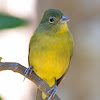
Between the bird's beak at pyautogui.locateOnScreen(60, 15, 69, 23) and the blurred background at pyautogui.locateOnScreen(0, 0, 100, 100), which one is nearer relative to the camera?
the bird's beak at pyautogui.locateOnScreen(60, 15, 69, 23)

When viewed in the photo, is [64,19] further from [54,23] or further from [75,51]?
[75,51]

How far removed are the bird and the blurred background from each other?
135 inches

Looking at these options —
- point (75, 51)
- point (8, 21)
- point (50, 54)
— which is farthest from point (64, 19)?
point (75, 51)

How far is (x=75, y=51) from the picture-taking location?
6.39m

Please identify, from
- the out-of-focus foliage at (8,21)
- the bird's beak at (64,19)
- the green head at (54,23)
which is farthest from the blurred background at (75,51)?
the out-of-focus foliage at (8,21)

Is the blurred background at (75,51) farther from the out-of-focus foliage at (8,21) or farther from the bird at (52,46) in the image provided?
the out-of-focus foliage at (8,21)

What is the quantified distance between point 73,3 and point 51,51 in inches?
156

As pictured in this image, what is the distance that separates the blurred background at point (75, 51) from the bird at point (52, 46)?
342 cm

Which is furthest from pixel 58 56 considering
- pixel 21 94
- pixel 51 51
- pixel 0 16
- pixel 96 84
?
pixel 96 84

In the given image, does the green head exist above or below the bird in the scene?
above

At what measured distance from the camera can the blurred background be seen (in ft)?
20.5

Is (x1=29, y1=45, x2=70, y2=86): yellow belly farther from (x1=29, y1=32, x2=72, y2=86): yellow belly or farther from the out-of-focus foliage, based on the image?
the out-of-focus foliage

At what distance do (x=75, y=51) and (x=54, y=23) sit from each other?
366cm

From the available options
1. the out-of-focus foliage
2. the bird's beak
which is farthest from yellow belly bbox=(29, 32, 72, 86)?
the out-of-focus foliage
